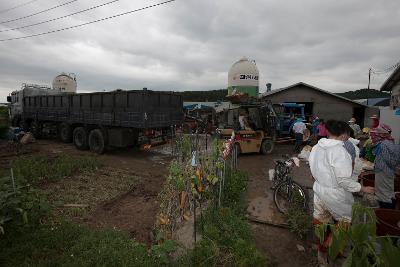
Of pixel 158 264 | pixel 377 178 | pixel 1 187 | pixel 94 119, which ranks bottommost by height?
pixel 158 264

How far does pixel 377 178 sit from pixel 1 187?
6.60 meters

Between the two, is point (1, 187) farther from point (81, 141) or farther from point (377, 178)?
point (81, 141)

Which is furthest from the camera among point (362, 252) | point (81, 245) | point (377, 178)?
point (377, 178)

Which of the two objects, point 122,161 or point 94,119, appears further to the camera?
point 94,119

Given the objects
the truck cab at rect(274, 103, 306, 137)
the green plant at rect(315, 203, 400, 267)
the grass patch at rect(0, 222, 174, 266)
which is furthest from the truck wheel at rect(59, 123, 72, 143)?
the green plant at rect(315, 203, 400, 267)

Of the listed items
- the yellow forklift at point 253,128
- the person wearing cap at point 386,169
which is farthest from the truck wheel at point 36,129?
the person wearing cap at point 386,169

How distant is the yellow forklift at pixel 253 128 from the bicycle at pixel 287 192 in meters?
5.07

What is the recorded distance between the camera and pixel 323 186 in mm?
3457

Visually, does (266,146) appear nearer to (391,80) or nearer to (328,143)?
(391,80)

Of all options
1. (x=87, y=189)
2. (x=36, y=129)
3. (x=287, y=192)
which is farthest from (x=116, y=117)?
(x=36, y=129)

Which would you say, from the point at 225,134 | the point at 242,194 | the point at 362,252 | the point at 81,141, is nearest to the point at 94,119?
the point at 81,141

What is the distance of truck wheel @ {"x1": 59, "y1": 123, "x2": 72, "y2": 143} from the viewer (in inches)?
524

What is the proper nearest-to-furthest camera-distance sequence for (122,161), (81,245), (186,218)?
(81,245)
(186,218)
(122,161)

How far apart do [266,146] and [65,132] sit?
10.1 metres
